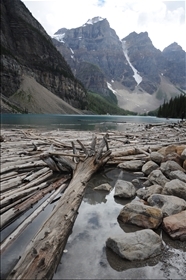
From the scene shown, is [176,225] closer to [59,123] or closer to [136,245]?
[136,245]

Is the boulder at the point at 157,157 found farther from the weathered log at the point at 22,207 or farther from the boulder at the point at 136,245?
the boulder at the point at 136,245

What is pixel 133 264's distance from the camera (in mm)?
4559

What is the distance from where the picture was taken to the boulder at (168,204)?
20.9ft

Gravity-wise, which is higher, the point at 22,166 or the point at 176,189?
the point at 22,166

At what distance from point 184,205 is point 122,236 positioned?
8.52 feet

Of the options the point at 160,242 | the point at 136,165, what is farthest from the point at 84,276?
the point at 136,165

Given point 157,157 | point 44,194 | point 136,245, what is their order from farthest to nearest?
point 157,157 < point 44,194 < point 136,245

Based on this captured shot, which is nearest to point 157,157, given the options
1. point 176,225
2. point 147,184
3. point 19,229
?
point 147,184

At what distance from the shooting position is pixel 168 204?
6.54m

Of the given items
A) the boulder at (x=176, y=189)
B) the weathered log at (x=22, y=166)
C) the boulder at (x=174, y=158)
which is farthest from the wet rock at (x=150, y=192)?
the weathered log at (x=22, y=166)

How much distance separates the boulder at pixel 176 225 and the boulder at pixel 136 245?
0.62 meters

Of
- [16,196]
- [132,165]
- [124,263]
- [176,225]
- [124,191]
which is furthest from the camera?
[132,165]

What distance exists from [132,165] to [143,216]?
6.30 metres

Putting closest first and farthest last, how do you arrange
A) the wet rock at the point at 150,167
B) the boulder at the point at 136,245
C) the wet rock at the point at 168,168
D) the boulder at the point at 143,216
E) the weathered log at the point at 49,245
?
the weathered log at the point at 49,245 → the boulder at the point at 136,245 → the boulder at the point at 143,216 → the wet rock at the point at 168,168 → the wet rock at the point at 150,167
